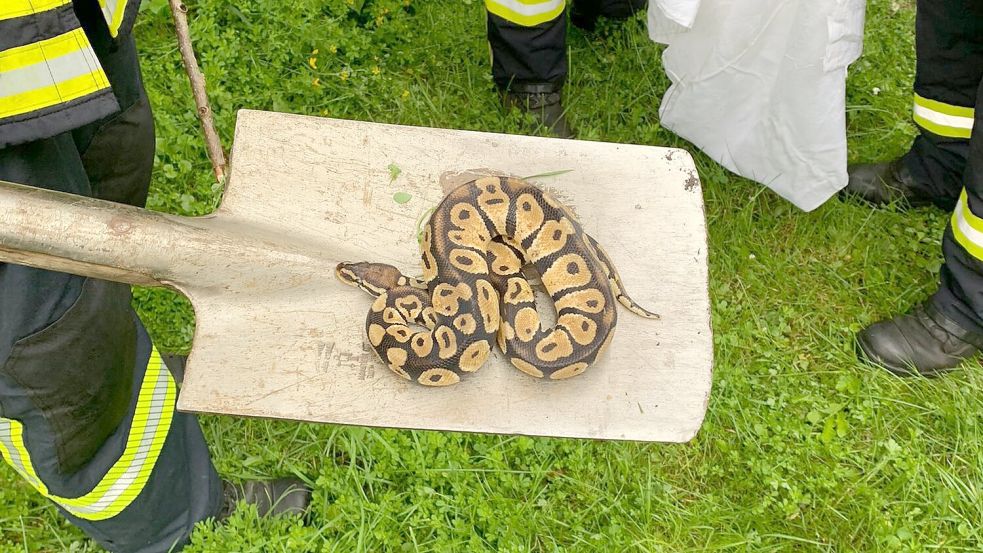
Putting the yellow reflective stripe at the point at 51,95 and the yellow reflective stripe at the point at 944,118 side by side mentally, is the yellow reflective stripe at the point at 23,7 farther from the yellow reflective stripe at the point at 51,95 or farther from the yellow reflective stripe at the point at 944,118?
the yellow reflective stripe at the point at 944,118

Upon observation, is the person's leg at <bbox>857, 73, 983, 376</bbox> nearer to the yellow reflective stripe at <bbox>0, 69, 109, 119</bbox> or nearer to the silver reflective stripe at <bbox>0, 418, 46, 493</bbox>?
the yellow reflective stripe at <bbox>0, 69, 109, 119</bbox>

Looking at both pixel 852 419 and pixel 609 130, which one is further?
pixel 609 130

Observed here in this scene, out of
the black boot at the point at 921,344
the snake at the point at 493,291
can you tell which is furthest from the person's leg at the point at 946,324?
the snake at the point at 493,291

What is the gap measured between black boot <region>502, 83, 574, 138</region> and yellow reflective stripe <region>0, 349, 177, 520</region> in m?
2.40

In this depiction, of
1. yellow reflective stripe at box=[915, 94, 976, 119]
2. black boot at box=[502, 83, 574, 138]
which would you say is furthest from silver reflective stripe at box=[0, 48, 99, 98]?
yellow reflective stripe at box=[915, 94, 976, 119]

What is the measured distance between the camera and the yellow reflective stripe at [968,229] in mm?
3010

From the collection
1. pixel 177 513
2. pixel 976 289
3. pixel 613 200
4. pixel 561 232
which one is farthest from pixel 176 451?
pixel 976 289

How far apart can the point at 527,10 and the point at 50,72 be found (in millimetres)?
2307

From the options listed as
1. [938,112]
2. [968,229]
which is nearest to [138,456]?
[968,229]

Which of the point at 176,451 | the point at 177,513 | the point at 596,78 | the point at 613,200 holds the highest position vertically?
the point at 613,200

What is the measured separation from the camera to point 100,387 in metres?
2.24

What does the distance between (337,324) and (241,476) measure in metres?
1.26

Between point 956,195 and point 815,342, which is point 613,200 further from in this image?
point 956,195

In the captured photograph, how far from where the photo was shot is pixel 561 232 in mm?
2498
